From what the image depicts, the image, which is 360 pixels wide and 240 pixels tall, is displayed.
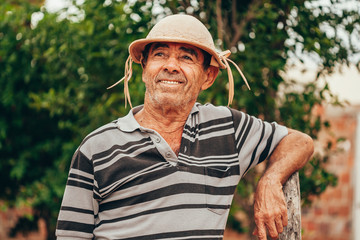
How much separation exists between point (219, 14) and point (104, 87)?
50.9 inches

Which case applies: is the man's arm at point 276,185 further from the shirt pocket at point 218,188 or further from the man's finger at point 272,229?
the shirt pocket at point 218,188

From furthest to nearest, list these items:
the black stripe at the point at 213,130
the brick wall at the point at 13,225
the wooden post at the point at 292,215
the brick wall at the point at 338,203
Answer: the brick wall at the point at 338,203 < the brick wall at the point at 13,225 < the black stripe at the point at 213,130 < the wooden post at the point at 292,215

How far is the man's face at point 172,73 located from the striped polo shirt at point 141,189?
17cm

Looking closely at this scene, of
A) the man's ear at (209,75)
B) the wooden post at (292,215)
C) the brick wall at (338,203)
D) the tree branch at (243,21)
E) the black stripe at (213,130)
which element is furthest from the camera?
the brick wall at (338,203)

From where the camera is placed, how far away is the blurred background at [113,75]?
3039 mm

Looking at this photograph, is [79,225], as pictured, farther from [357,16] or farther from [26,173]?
[26,173]

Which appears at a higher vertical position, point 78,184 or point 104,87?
point 104,87

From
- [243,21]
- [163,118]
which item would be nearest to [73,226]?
[163,118]

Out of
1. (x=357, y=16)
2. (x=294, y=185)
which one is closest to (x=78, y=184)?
(x=294, y=185)

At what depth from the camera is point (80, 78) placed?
3.88 m

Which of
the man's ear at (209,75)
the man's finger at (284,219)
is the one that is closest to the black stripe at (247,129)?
the man's ear at (209,75)

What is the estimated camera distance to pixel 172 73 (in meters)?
2.04

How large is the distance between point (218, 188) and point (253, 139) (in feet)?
1.00

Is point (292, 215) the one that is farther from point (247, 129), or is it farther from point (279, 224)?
point (247, 129)
